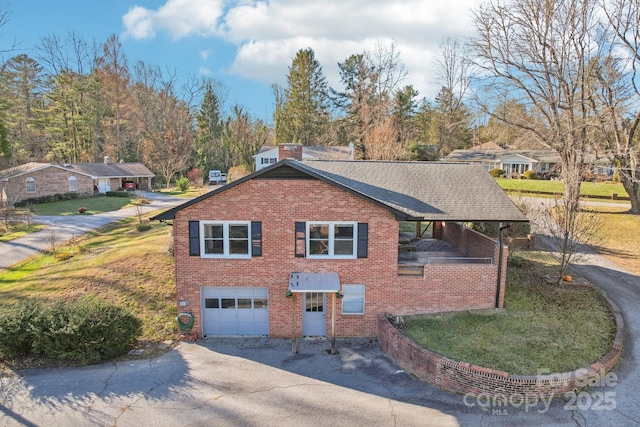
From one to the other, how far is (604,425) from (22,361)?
52.4 feet

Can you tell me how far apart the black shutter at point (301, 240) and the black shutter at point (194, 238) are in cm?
332

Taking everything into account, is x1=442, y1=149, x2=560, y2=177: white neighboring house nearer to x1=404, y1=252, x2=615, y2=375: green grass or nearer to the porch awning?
x1=404, y1=252, x2=615, y2=375: green grass

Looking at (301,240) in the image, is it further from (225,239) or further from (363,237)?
(225,239)

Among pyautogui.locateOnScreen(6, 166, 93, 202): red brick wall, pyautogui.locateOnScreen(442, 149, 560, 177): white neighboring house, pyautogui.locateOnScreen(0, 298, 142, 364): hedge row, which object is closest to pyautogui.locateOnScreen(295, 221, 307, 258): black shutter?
pyautogui.locateOnScreen(0, 298, 142, 364): hedge row

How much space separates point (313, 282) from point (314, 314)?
159cm

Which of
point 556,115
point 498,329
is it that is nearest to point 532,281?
point 498,329

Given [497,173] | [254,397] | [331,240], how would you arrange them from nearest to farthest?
[254,397]
[331,240]
[497,173]

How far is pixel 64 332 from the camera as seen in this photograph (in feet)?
36.3

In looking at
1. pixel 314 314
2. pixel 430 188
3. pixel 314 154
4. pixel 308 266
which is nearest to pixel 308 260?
pixel 308 266

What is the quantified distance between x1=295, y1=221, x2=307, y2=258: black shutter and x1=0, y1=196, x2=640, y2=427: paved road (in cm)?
321

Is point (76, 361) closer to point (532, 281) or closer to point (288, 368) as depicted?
point (288, 368)

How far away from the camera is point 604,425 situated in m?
8.58

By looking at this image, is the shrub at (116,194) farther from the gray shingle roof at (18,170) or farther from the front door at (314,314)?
the front door at (314,314)

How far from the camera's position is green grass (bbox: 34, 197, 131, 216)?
3433cm
